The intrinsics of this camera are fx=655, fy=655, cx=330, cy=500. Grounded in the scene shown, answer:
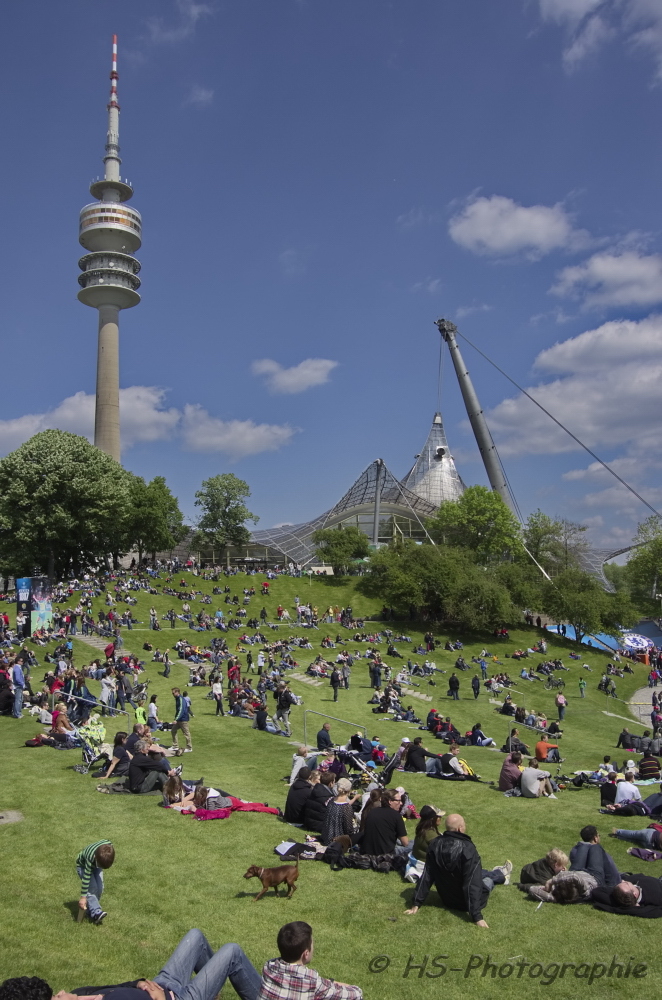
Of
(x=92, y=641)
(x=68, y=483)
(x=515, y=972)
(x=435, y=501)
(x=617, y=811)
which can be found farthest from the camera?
(x=435, y=501)

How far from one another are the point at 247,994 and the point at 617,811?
8846mm

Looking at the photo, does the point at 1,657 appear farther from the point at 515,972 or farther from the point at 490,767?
the point at 515,972

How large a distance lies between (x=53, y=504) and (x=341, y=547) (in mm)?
28140

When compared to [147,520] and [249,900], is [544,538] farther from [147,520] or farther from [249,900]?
[249,900]

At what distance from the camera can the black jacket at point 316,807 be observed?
34.1ft

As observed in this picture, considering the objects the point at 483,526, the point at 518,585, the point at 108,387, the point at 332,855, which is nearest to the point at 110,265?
the point at 108,387

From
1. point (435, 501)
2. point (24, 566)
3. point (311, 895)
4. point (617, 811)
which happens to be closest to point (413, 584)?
point (24, 566)

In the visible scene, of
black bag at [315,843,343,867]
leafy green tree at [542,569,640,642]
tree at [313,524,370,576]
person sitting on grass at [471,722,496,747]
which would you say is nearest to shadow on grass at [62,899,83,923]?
black bag at [315,843,343,867]

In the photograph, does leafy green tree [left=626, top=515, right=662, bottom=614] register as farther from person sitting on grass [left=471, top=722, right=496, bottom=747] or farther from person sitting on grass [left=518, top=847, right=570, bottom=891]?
person sitting on grass [left=518, top=847, right=570, bottom=891]

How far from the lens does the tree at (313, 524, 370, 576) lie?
64.1m

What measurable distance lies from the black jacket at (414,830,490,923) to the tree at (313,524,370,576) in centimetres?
5619

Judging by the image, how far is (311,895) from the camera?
791 cm

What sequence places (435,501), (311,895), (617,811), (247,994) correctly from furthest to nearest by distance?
(435,501)
(617,811)
(311,895)
(247,994)

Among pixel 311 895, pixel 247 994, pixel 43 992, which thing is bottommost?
pixel 311 895
